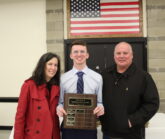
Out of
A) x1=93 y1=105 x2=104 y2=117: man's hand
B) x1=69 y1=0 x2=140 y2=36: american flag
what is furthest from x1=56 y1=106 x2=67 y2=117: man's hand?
x1=69 y1=0 x2=140 y2=36: american flag

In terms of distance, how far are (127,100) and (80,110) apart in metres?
0.48

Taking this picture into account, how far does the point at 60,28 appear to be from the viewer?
538 centimetres

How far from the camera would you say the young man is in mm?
2373

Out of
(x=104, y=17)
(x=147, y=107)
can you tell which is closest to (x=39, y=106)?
(x=147, y=107)

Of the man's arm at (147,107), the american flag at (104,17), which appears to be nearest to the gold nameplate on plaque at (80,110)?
the man's arm at (147,107)

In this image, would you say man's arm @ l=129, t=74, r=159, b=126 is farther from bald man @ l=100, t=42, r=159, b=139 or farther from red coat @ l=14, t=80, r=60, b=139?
red coat @ l=14, t=80, r=60, b=139

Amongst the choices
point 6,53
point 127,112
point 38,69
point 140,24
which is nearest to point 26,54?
point 6,53

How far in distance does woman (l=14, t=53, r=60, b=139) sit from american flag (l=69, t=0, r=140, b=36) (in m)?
2.97

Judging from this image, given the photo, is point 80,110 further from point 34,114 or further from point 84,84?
point 34,114

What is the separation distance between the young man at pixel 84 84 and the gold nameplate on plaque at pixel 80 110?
2.2 inches

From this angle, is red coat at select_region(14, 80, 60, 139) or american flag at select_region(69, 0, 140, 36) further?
american flag at select_region(69, 0, 140, 36)

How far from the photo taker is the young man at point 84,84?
7.79 ft

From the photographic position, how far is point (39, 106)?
7.71 ft

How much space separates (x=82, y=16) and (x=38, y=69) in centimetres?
312
